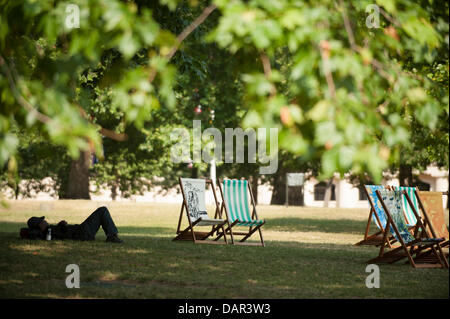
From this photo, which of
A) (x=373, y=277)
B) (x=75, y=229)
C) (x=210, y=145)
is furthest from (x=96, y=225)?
(x=210, y=145)

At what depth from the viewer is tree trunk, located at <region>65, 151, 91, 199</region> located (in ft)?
110

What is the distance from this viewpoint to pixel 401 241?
1026cm

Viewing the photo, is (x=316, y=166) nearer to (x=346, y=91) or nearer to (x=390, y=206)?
(x=390, y=206)

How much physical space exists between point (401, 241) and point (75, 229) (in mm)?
5776

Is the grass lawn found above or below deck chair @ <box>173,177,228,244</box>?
below

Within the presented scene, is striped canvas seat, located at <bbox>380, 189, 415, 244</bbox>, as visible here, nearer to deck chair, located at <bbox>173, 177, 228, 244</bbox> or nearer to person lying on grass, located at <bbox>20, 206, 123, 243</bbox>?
deck chair, located at <bbox>173, 177, 228, 244</bbox>

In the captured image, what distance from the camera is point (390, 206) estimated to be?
36.7ft

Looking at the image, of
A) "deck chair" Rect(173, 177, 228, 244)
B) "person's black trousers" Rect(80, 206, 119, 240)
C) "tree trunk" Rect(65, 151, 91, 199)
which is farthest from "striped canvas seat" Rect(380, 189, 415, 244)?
"tree trunk" Rect(65, 151, 91, 199)

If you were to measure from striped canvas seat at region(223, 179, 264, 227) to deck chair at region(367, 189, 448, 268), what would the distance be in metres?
2.97

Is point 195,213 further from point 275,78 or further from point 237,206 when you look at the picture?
point 275,78

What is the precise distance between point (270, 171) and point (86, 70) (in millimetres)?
Result: 32504

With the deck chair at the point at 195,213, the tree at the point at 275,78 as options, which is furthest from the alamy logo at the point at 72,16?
the deck chair at the point at 195,213
